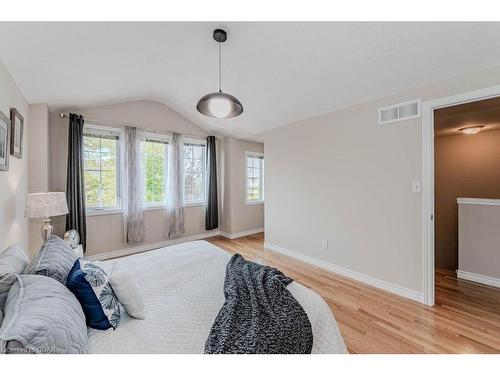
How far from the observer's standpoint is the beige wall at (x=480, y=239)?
2.69 meters

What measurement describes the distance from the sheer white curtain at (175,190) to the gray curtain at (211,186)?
0.58 meters

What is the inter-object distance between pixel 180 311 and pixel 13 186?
2.21 m

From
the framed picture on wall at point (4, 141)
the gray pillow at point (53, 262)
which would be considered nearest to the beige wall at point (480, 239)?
the gray pillow at point (53, 262)

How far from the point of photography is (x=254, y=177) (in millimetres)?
5543

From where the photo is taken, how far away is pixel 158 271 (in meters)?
1.75

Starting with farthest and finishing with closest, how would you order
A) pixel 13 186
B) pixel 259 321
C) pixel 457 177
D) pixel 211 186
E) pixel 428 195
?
1. pixel 211 186
2. pixel 457 177
3. pixel 428 195
4. pixel 13 186
5. pixel 259 321

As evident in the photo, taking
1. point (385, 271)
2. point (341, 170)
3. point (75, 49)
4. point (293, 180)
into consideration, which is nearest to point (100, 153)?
point (75, 49)

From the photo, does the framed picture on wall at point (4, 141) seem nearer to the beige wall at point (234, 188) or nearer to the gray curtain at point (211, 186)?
the gray curtain at point (211, 186)

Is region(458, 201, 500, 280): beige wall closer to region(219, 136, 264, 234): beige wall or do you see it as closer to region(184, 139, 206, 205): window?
region(219, 136, 264, 234): beige wall

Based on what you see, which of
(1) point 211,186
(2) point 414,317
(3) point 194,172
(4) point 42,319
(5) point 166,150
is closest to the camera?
(4) point 42,319

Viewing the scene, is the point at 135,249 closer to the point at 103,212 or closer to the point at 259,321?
the point at 103,212

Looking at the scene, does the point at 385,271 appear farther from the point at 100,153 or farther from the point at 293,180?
the point at 100,153

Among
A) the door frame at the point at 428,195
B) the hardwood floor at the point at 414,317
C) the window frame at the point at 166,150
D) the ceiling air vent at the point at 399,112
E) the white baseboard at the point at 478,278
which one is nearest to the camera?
the hardwood floor at the point at 414,317

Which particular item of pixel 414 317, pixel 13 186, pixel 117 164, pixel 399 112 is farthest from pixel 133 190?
pixel 414 317
